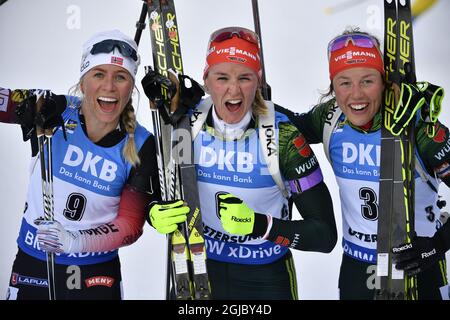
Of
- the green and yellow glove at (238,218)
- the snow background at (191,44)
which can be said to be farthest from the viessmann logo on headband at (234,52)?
the snow background at (191,44)

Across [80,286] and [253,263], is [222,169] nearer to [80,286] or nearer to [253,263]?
[253,263]

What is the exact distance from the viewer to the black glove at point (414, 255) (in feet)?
10.2

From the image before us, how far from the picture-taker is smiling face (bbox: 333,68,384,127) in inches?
127

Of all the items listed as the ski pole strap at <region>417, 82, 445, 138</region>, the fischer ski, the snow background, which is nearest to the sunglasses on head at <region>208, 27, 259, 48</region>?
the fischer ski

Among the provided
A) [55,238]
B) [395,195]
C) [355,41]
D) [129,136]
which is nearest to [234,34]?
[355,41]

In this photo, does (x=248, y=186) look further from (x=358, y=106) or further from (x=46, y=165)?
(x=46, y=165)

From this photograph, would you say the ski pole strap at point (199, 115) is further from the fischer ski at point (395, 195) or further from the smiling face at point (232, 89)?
the fischer ski at point (395, 195)

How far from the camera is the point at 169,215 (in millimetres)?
3072

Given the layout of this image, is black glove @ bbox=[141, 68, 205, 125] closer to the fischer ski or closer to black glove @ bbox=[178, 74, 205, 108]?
black glove @ bbox=[178, 74, 205, 108]

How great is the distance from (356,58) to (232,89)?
608mm

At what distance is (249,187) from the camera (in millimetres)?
3248
